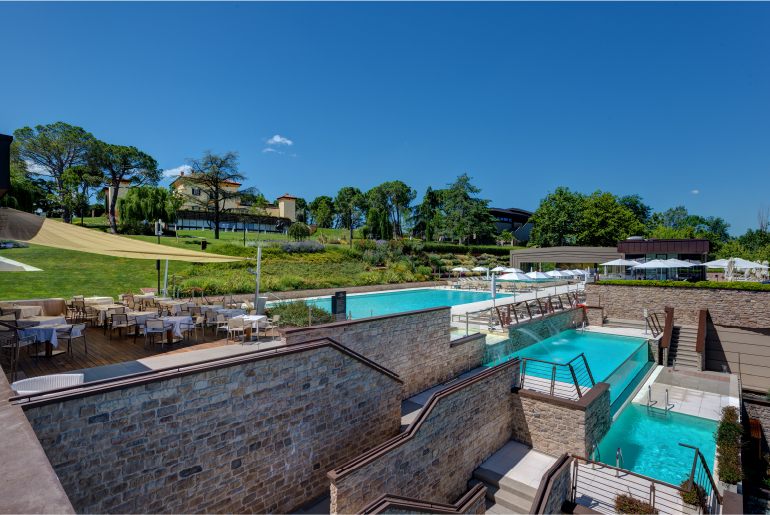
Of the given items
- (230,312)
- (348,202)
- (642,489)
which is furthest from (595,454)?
(348,202)

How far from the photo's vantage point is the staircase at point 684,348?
14301 millimetres

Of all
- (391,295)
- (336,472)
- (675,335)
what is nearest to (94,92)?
(336,472)

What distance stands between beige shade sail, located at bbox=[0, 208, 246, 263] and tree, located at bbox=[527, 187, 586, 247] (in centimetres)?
4741

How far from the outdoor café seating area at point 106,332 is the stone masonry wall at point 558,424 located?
7.03 metres

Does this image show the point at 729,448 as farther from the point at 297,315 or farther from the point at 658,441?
the point at 297,315

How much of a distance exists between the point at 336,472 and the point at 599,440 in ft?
23.8

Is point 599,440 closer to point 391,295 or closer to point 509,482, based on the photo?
point 509,482

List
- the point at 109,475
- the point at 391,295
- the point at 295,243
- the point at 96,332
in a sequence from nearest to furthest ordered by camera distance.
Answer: the point at 109,475 < the point at 96,332 < the point at 391,295 < the point at 295,243

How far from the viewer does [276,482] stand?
5707 mm

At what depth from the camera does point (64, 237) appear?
299 inches

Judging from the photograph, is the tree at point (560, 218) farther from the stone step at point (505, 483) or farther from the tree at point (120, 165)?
the tree at point (120, 165)

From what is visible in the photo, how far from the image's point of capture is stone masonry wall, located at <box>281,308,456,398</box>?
27.2ft

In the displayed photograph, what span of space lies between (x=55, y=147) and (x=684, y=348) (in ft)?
169

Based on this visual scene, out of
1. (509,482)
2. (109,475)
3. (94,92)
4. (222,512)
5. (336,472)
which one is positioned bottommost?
(509,482)
